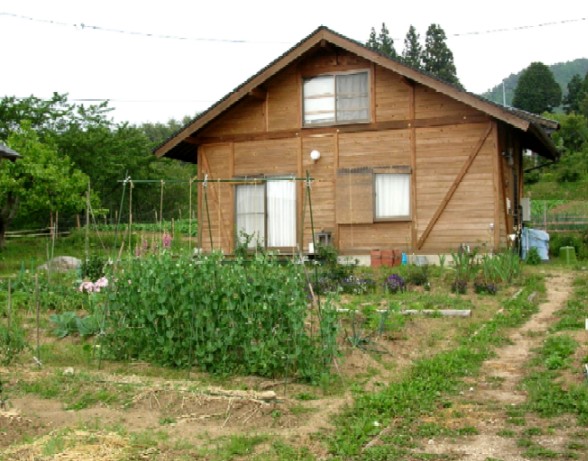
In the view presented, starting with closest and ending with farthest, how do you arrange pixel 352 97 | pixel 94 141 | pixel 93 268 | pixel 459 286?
pixel 459 286 → pixel 93 268 → pixel 352 97 → pixel 94 141

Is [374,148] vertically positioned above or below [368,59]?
below

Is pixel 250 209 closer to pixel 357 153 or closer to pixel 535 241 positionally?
pixel 357 153

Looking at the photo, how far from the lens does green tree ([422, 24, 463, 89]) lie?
57.5m

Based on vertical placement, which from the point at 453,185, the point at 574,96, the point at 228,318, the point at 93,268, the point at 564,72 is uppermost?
the point at 564,72

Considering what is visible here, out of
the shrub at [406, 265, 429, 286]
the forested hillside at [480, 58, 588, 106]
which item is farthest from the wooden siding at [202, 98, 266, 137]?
the forested hillside at [480, 58, 588, 106]

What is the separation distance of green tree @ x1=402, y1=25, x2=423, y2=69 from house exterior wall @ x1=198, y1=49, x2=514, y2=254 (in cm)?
4365

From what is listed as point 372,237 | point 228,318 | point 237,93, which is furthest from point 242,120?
point 228,318

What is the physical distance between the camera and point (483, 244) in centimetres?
1472

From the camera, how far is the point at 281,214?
16.9 m

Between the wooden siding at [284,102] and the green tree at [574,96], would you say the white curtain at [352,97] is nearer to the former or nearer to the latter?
the wooden siding at [284,102]

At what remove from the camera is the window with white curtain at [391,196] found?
1598 cm

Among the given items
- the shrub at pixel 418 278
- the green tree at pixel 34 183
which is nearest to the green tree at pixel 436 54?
the green tree at pixel 34 183

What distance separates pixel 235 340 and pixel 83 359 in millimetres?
1876

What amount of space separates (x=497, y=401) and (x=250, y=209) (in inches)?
464
